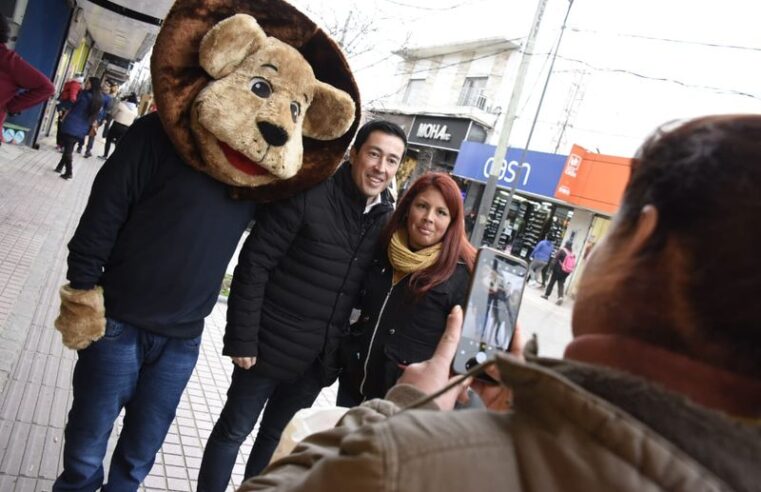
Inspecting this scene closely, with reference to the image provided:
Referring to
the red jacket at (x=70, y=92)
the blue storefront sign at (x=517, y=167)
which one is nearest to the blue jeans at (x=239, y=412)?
the red jacket at (x=70, y=92)

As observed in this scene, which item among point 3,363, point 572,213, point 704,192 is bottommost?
point 3,363

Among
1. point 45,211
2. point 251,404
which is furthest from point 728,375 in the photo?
point 45,211

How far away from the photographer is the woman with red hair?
261 cm

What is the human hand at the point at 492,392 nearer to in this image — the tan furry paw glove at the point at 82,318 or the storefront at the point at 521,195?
the tan furry paw glove at the point at 82,318

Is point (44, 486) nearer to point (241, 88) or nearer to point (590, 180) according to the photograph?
point (241, 88)

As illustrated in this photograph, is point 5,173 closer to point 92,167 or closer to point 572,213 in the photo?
point 92,167

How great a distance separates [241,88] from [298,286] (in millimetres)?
926

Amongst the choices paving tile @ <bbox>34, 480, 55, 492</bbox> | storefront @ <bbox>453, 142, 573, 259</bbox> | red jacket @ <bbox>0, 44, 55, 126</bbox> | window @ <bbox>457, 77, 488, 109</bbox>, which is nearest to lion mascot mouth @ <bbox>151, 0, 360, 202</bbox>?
paving tile @ <bbox>34, 480, 55, 492</bbox>

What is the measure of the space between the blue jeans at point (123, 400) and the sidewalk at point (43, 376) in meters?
0.59

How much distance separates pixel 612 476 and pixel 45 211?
8.32 meters

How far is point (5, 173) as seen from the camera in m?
8.83

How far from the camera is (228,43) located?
2.16 meters

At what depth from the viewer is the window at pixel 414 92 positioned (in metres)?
28.6

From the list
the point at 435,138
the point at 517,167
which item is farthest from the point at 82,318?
the point at 435,138
